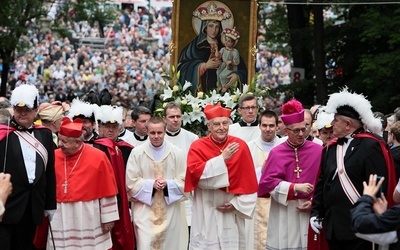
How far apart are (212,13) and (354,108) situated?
9.62 meters

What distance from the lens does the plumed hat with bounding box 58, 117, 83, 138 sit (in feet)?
39.2

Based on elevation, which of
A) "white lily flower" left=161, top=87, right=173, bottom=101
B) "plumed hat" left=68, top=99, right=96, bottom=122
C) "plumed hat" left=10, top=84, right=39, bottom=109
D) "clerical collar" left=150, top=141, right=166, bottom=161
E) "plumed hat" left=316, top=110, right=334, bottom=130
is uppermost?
"white lily flower" left=161, top=87, right=173, bottom=101

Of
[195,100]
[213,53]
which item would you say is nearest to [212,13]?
[213,53]

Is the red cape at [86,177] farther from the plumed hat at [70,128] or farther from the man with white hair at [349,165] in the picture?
the man with white hair at [349,165]

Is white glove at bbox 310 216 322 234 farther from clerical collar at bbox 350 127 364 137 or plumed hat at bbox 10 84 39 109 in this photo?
plumed hat at bbox 10 84 39 109

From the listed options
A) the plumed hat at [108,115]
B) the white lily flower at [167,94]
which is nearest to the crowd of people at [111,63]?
the white lily flower at [167,94]

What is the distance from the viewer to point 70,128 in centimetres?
1194

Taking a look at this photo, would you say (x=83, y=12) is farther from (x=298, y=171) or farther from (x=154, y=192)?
(x=298, y=171)

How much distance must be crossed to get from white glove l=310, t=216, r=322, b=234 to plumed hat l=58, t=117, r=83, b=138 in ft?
8.67

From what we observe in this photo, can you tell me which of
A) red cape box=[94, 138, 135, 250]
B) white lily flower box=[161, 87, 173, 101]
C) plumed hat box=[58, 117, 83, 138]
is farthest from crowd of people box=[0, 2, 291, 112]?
plumed hat box=[58, 117, 83, 138]

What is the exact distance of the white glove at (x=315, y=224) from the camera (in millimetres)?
11266

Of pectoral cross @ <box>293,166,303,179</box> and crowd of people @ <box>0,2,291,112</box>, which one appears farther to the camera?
crowd of people @ <box>0,2,291,112</box>

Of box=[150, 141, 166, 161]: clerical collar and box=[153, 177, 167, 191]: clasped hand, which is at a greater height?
box=[150, 141, 166, 161]: clerical collar

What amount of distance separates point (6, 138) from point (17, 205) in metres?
0.68
